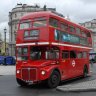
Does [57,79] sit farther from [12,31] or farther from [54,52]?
[12,31]

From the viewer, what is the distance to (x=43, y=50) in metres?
18.3

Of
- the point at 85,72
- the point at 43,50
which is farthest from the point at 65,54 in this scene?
the point at 85,72

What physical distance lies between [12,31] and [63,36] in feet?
Answer: 290

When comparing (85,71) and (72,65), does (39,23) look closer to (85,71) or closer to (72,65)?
(72,65)

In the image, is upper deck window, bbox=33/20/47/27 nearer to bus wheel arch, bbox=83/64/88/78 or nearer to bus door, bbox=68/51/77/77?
bus door, bbox=68/51/77/77

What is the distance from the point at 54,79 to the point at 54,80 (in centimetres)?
5

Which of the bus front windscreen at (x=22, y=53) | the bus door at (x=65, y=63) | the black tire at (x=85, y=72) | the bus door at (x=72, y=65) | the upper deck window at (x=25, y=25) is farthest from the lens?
the black tire at (x=85, y=72)

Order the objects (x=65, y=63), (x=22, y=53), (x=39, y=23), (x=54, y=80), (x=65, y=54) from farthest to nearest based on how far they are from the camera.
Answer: (x=65, y=54), (x=65, y=63), (x=22, y=53), (x=39, y=23), (x=54, y=80)

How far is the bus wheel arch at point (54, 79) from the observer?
1736 centimetres

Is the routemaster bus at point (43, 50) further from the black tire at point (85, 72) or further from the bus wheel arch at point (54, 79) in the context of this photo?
the black tire at point (85, 72)

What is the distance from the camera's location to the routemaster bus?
17.3 metres

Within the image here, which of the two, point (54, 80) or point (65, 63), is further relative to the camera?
point (65, 63)

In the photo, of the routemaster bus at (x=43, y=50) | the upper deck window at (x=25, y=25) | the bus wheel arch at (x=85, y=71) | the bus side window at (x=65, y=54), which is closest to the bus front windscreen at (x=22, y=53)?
the routemaster bus at (x=43, y=50)

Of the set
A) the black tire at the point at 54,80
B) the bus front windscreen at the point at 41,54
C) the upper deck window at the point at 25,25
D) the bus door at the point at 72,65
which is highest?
the upper deck window at the point at 25,25
